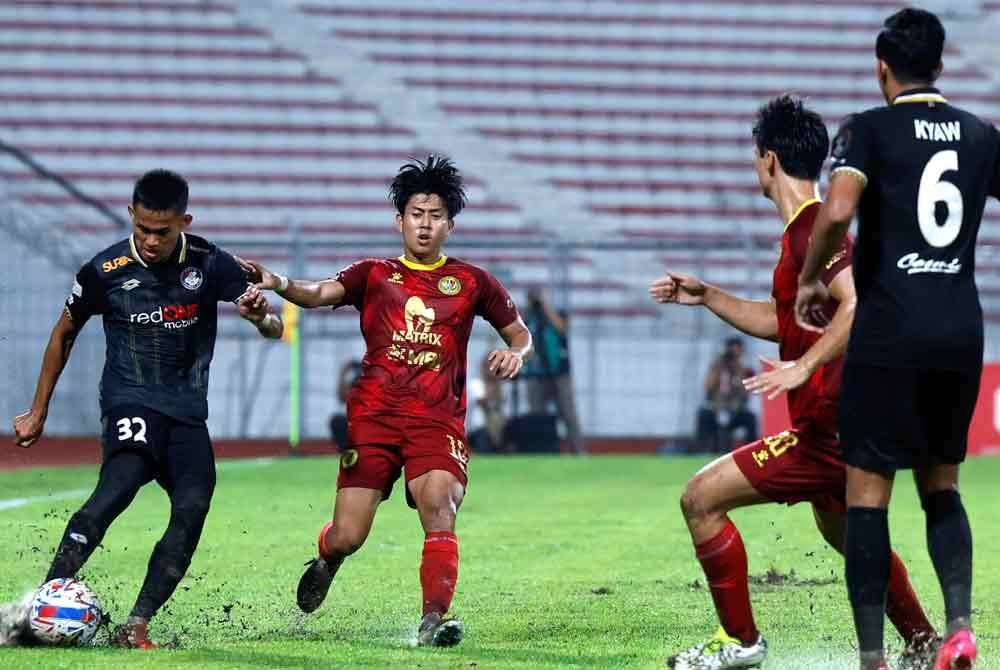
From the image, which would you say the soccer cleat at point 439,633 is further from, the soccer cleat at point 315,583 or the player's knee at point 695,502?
the player's knee at point 695,502

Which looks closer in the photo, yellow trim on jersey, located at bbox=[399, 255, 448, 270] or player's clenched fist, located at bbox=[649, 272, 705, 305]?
player's clenched fist, located at bbox=[649, 272, 705, 305]

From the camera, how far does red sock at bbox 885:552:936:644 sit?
18.0 ft

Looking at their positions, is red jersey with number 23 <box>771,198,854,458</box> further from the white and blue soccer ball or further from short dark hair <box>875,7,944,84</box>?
the white and blue soccer ball

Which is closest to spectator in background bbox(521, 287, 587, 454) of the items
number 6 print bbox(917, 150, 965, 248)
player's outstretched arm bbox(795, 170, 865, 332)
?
player's outstretched arm bbox(795, 170, 865, 332)

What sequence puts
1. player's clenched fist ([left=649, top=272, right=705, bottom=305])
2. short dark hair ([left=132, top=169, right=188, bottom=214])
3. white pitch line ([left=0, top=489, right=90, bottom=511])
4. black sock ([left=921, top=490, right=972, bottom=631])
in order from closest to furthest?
black sock ([left=921, top=490, right=972, bottom=631]) → player's clenched fist ([left=649, top=272, right=705, bottom=305]) → short dark hair ([left=132, top=169, right=188, bottom=214]) → white pitch line ([left=0, top=489, right=90, bottom=511])

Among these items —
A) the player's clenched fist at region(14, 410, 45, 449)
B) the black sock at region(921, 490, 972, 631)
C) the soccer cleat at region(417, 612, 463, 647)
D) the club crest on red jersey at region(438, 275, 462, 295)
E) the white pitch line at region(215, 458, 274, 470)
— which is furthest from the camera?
the white pitch line at region(215, 458, 274, 470)

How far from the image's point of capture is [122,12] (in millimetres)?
25094

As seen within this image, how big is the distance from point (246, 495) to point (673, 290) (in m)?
7.91

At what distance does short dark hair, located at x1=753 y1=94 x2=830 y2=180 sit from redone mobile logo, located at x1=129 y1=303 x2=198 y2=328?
213cm

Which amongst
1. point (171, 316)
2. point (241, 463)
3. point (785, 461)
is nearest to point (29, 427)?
point (171, 316)

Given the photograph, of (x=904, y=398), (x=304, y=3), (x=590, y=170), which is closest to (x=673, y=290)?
(x=904, y=398)

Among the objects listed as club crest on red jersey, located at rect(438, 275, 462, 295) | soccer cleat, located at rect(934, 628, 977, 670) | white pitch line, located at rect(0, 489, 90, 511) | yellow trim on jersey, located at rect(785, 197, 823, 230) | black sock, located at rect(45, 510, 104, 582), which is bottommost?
white pitch line, located at rect(0, 489, 90, 511)

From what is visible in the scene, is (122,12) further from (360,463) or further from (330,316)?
(360,463)

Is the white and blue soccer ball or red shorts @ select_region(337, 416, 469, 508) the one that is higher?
red shorts @ select_region(337, 416, 469, 508)
